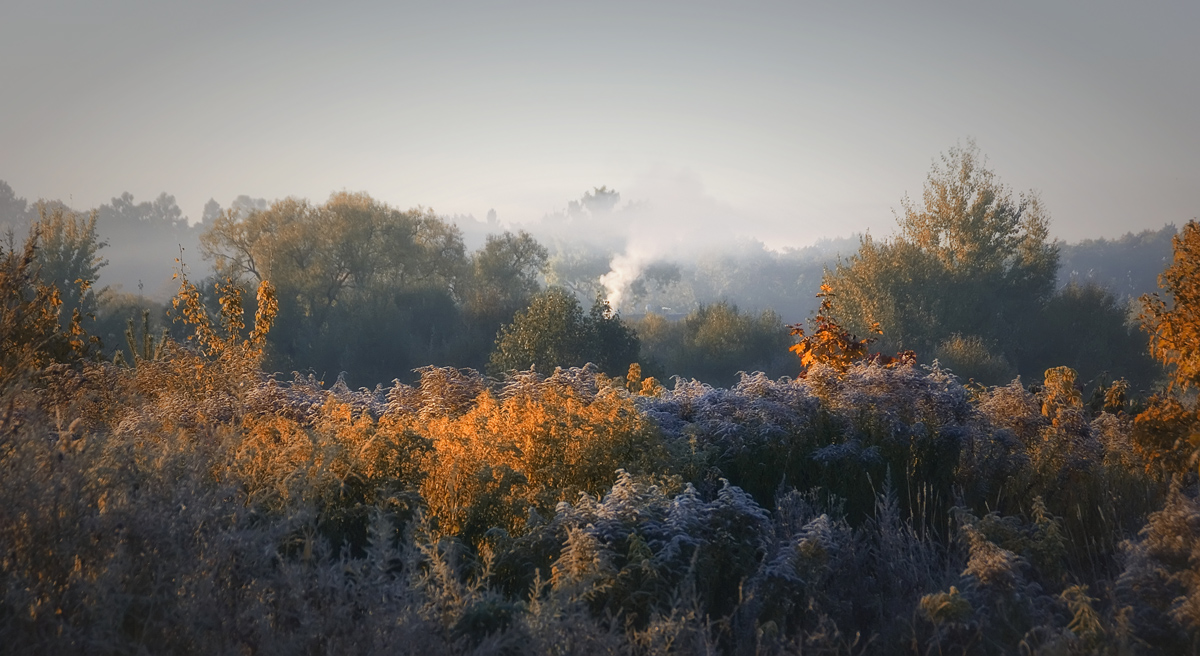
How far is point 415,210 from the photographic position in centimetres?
4888

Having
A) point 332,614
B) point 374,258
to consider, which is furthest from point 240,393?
point 374,258

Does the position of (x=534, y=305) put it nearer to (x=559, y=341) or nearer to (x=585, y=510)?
(x=559, y=341)

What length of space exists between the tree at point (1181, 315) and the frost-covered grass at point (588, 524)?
607mm

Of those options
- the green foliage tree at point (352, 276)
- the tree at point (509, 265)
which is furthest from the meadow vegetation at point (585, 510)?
the tree at point (509, 265)

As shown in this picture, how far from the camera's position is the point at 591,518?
13.7 feet

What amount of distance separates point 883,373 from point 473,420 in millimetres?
3345

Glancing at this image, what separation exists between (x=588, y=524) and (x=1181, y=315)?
14.2ft

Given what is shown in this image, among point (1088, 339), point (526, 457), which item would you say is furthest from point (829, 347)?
point (1088, 339)

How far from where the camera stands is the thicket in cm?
304

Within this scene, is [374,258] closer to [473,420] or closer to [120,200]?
[473,420]

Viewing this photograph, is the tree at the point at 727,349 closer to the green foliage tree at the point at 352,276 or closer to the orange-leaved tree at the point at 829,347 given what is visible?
the green foliage tree at the point at 352,276

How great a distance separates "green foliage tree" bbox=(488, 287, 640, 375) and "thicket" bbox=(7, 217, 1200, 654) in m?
17.2

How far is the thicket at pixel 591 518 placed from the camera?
3041 mm

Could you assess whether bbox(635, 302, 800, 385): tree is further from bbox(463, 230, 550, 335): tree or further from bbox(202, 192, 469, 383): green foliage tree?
bbox(463, 230, 550, 335): tree
